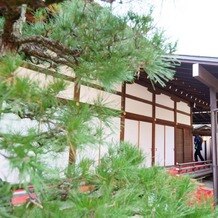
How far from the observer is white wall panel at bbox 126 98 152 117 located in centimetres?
727

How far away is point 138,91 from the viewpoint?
7.63 metres

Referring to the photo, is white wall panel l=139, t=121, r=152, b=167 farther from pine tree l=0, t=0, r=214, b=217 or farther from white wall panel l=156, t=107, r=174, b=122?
pine tree l=0, t=0, r=214, b=217

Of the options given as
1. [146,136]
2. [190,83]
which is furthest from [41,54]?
[146,136]

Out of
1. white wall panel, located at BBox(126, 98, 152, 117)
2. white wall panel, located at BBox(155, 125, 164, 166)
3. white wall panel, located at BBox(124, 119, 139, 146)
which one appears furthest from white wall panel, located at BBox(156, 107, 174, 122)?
white wall panel, located at BBox(124, 119, 139, 146)

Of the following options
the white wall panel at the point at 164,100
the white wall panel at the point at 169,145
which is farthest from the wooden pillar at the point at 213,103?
the white wall panel at the point at 169,145

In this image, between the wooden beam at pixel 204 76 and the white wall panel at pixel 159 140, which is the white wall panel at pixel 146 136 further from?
the wooden beam at pixel 204 76

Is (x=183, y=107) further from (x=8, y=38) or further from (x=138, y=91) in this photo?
(x=8, y=38)

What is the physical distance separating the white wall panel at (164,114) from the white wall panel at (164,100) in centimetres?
19

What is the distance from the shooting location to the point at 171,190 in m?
1.05

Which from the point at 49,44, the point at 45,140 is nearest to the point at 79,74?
the point at 49,44

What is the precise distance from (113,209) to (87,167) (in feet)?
0.80

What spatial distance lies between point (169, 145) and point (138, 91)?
253 cm

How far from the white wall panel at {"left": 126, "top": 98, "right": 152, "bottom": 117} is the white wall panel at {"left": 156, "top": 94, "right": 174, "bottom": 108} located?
0.53 meters

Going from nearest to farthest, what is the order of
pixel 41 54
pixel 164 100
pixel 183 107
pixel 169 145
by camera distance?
pixel 41 54 < pixel 164 100 < pixel 169 145 < pixel 183 107
